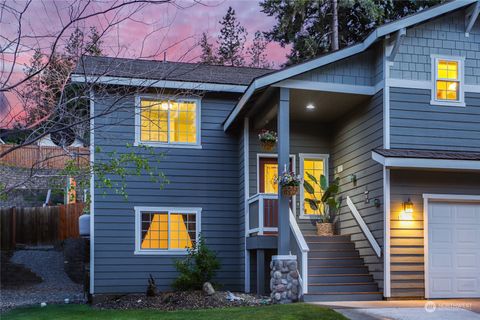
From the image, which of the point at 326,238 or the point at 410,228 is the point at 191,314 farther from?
the point at 410,228

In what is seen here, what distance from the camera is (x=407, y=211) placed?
1080 centimetres

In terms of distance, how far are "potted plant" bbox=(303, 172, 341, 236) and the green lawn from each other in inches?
138

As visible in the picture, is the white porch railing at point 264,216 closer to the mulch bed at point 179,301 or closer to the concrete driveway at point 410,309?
the mulch bed at point 179,301

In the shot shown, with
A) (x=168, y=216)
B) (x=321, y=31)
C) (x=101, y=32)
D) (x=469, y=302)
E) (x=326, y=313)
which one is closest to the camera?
(x=101, y=32)

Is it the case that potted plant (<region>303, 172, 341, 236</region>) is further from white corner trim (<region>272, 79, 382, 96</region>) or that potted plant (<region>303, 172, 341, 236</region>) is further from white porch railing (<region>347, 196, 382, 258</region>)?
white corner trim (<region>272, 79, 382, 96</region>)

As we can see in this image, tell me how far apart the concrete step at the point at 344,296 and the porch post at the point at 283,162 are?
0.92 meters

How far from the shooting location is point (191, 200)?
45.2 ft

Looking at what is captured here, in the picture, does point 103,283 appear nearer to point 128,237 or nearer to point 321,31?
point 128,237

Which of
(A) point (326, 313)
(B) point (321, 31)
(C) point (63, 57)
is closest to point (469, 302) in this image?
(A) point (326, 313)

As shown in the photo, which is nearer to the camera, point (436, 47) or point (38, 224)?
point (436, 47)

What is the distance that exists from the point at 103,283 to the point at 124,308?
1.66m

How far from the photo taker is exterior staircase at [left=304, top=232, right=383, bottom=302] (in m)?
10.5

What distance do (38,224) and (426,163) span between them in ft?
44.3

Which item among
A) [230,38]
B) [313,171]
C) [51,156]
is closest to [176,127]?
[313,171]
